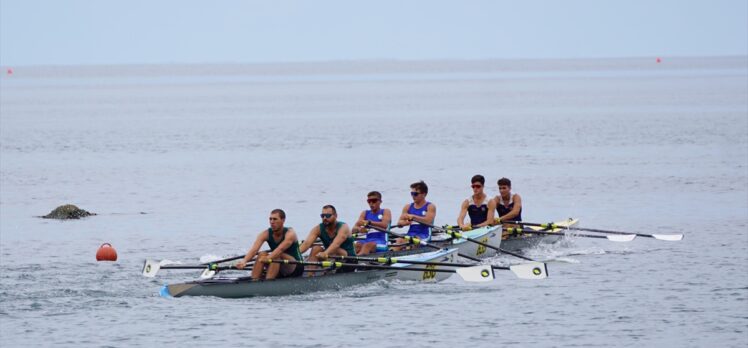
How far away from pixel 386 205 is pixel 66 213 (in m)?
9.93

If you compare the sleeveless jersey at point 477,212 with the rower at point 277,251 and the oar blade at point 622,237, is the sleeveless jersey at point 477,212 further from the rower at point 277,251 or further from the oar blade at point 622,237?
the rower at point 277,251

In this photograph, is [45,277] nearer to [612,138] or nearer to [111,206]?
[111,206]

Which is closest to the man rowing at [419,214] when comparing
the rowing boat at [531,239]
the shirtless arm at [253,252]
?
the rowing boat at [531,239]

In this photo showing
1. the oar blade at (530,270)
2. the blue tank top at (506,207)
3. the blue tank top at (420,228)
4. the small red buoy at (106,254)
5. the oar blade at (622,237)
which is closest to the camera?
the oar blade at (530,270)

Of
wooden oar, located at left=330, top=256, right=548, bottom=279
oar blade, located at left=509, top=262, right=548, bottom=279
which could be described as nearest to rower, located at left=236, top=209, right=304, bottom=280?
wooden oar, located at left=330, top=256, right=548, bottom=279

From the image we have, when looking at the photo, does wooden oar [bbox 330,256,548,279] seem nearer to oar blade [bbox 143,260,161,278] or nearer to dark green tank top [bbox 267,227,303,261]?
dark green tank top [bbox 267,227,303,261]

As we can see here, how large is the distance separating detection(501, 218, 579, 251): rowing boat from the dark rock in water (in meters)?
14.5

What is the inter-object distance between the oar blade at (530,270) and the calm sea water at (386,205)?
41 centimetres

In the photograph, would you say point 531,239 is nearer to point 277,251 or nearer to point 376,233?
point 376,233

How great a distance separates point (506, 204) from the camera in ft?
109

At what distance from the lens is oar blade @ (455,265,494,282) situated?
1041 inches

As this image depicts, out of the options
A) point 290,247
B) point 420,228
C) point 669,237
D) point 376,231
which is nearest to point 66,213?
point 420,228

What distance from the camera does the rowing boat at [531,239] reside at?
107 feet

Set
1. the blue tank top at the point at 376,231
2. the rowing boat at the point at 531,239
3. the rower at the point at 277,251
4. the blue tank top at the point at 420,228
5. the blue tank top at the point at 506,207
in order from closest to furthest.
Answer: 1. the rower at the point at 277,251
2. the blue tank top at the point at 376,231
3. the blue tank top at the point at 420,228
4. the rowing boat at the point at 531,239
5. the blue tank top at the point at 506,207
